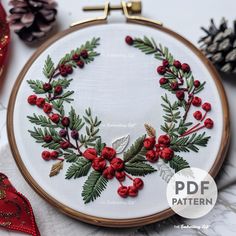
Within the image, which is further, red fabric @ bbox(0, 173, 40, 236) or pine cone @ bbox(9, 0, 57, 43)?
pine cone @ bbox(9, 0, 57, 43)

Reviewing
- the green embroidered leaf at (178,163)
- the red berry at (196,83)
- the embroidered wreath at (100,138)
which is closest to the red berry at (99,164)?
the embroidered wreath at (100,138)

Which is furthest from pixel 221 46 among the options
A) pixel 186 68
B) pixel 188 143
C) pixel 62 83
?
pixel 62 83

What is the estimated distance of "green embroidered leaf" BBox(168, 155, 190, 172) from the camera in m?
0.71

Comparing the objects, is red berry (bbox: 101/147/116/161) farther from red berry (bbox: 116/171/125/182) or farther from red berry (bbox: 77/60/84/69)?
red berry (bbox: 77/60/84/69)

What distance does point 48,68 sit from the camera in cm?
78

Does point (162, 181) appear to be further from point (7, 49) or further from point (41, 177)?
point (7, 49)

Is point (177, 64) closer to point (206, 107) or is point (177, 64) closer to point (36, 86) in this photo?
point (206, 107)

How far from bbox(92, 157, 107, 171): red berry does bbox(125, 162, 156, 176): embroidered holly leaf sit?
0.12ft

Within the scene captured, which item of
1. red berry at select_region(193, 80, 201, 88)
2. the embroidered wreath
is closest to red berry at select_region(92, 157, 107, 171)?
the embroidered wreath

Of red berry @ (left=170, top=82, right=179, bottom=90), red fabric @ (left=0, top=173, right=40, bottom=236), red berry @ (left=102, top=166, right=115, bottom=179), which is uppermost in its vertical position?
red berry @ (left=170, top=82, right=179, bottom=90)

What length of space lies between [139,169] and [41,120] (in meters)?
0.19

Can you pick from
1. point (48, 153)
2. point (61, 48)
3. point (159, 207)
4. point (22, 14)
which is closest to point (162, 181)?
point (159, 207)

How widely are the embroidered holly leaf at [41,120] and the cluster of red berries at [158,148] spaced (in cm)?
16

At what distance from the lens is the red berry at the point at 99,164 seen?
0.70 metres
